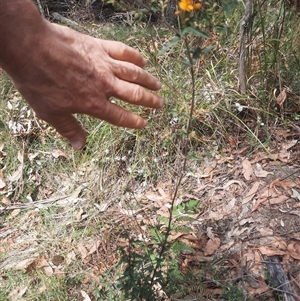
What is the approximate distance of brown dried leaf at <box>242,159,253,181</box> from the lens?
2746 mm

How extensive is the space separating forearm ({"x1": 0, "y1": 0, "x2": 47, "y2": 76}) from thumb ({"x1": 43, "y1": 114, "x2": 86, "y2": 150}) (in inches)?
7.6

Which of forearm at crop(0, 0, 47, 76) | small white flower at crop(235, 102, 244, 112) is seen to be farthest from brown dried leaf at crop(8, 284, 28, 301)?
small white flower at crop(235, 102, 244, 112)

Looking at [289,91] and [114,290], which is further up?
[289,91]

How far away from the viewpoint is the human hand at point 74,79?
1.26 meters

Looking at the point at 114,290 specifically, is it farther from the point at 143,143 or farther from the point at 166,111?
the point at 166,111

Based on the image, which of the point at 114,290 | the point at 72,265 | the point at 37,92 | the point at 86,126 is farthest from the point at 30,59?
the point at 86,126

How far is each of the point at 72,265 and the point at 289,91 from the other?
1877 mm

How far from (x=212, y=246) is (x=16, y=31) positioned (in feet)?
5.56

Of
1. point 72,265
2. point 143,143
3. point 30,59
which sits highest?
point 30,59

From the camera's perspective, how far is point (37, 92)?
4.24 ft

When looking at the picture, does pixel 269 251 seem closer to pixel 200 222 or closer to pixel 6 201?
pixel 200 222

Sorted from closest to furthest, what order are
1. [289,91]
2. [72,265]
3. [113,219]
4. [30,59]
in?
1. [30,59]
2. [72,265]
3. [113,219]
4. [289,91]

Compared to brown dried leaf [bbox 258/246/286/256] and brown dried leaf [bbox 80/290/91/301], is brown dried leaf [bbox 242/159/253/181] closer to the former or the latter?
brown dried leaf [bbox 258/246/286/256]

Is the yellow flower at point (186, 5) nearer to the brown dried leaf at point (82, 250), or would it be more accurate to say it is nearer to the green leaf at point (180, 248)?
the green leaf at point (180, 248)
